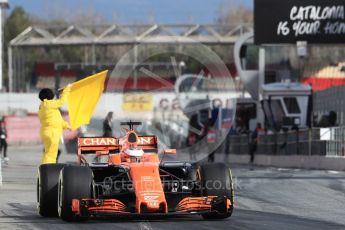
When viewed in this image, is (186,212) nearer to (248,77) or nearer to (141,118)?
(141,118)

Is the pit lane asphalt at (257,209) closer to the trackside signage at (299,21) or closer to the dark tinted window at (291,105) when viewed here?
the trackside signage at (299,21)

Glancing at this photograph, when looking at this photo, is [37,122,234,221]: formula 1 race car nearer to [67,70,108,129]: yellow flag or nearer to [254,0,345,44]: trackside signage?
[67,70,108,129]: yellow flag

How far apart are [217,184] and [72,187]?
1.87 meters

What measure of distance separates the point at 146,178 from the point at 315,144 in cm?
1807

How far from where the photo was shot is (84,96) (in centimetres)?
1673

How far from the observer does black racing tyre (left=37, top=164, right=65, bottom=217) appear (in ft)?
40.7

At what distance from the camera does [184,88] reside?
53719mm

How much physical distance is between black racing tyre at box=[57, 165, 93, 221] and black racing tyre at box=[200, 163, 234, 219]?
148cm

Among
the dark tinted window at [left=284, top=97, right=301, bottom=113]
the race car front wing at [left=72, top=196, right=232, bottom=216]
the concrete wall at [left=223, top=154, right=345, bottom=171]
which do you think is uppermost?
the dark tinted window at [left=284, top=97, right=301, bottom=113]

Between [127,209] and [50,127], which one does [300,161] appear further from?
[127,209]

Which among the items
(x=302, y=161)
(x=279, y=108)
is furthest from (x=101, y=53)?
(x=302, y=161)

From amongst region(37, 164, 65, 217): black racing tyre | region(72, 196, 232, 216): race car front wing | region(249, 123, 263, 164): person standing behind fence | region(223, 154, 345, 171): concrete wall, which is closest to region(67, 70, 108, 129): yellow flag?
region(37, 164, 65, 217): black racing tyre

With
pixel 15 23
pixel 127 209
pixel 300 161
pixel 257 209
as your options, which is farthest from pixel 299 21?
pixel 15 23

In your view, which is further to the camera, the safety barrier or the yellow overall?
the safety barrier
